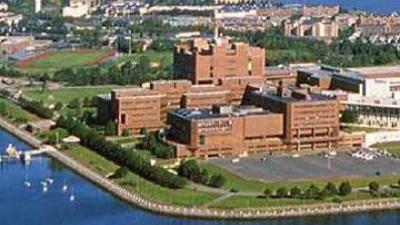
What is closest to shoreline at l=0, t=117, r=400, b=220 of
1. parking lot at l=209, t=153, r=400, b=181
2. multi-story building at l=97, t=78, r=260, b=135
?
parking lot at l=209, t=153, r=400, b=181

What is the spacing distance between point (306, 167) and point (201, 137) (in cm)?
166

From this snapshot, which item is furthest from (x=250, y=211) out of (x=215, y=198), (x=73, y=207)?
(x=73, y=207)

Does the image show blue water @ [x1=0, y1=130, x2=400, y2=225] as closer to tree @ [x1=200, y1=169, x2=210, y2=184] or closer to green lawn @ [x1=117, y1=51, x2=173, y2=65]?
tree @ [x1=200, y1=169, x2=210, y2=184]

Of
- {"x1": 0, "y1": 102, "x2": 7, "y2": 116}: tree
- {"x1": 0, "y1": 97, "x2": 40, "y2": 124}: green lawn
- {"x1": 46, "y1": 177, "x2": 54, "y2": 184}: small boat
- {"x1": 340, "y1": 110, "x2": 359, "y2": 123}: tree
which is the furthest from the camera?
{"x1": 0, "y1": 102, "x2": 7, "y2": 116}: tree

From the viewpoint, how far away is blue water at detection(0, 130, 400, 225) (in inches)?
536

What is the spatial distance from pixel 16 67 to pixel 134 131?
980 cm

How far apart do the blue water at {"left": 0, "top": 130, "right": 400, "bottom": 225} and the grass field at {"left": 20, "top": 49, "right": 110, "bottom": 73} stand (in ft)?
39.2

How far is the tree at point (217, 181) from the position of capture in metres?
14.9

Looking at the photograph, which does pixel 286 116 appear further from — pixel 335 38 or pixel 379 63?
pixel 335 38

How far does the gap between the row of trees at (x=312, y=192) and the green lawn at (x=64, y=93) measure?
905cm

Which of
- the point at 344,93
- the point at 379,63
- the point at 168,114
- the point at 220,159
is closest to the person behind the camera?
the point at 220,159

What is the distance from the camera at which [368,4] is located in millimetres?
43625

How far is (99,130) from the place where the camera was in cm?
1892

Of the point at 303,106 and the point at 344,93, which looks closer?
the point at 303,106
